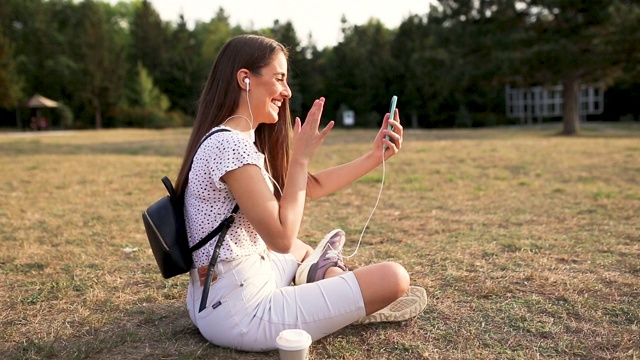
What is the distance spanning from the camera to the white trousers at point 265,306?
6.09 ft

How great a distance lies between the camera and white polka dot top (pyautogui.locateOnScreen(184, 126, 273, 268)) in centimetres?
177

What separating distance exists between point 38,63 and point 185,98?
9441 mm

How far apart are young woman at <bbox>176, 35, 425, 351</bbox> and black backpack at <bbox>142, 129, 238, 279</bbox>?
32mm

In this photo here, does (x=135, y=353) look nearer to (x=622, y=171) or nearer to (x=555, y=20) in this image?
(x=622, y=171)

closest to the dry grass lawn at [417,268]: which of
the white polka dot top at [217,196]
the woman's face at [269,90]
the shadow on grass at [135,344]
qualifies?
the shadow on grass at [135,344]

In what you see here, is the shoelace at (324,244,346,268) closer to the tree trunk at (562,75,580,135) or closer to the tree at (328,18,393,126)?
the tree trunk at (562,75,580,135)

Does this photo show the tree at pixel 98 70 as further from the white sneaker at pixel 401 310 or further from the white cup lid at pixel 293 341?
the white cup lid at pixel 293 341

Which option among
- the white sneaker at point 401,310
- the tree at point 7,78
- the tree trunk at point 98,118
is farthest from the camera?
the tree trunk at point 98,118

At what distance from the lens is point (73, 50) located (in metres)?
34.7

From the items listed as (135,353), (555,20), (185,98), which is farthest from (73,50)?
(135,353)

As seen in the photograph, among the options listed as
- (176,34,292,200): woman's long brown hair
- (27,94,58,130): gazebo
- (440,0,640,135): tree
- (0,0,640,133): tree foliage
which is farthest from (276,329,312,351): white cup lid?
(27,94,58,130): gazebo

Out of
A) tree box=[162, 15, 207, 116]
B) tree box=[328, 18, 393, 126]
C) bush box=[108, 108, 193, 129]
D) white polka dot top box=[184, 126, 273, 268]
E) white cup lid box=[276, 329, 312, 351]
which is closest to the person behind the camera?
white cup lid box=[276, 329, 312, 351]

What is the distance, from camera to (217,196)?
1.86m

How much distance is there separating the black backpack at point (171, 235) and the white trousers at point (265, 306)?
121mm
